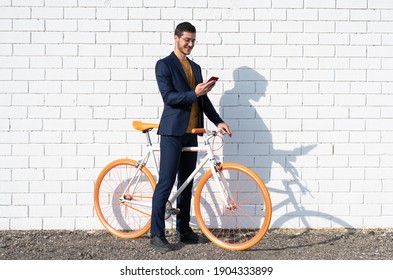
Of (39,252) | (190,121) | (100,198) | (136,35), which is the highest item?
(136,35)

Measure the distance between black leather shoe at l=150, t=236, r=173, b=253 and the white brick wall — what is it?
97 centimetres

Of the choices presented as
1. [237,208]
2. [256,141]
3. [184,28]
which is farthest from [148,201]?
[184,28]

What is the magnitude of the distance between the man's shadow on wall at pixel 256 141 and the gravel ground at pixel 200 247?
1.59 ft

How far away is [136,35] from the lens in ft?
18.6

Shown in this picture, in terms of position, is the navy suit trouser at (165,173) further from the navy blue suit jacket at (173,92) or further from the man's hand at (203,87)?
the man's hand at (203,87)

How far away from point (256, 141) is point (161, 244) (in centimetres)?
146

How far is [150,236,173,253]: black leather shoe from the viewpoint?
5090 millimetres

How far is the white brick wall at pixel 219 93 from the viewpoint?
18.6ft

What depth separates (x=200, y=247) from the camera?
528cm

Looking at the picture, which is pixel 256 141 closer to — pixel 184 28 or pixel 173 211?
pixel 173 211

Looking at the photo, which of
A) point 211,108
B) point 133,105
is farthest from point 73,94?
point 211,108

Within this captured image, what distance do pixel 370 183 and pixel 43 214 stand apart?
337 cm

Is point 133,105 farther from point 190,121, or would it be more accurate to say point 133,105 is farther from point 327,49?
point 327,49

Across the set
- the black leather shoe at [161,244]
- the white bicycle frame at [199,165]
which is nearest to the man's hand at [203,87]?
the white bicycle frame at [199,165]
